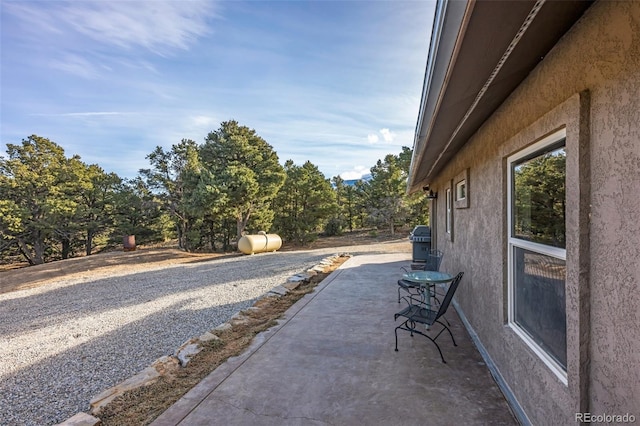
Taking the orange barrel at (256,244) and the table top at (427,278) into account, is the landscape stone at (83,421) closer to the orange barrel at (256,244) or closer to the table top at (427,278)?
the table top at (427,278)

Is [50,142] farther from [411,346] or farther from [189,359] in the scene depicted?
[411,346]

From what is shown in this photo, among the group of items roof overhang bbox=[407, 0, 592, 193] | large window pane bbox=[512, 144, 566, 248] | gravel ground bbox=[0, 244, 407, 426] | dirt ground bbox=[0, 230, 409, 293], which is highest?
roof overhang bbox=[407, 0, 592, 193]

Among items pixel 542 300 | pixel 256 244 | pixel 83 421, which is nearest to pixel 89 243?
pixel 256 244

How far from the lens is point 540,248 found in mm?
2080

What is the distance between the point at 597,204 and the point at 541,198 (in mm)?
771

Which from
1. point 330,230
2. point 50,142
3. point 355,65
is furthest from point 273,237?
point 50,142

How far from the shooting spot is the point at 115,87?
8.96 meters

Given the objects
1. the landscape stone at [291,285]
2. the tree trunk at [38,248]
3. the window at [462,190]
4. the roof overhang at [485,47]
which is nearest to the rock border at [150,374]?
the landscape stone at [291,285]

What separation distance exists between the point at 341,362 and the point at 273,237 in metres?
14.7

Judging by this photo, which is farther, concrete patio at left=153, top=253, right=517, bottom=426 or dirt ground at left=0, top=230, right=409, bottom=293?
dirt ground at left=0, top=230, right=409, bottom=293

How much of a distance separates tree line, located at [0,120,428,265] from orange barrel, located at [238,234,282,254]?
2739mm

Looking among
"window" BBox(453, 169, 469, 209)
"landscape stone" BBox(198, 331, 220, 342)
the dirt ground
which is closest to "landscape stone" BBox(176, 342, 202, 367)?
"landscape stone" BBox(198, 331, 220, 342)

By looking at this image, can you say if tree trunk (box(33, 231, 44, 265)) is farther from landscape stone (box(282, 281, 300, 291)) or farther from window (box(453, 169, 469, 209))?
window (box(453, 169, 469, 209))

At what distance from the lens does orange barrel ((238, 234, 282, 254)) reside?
1562 cm
